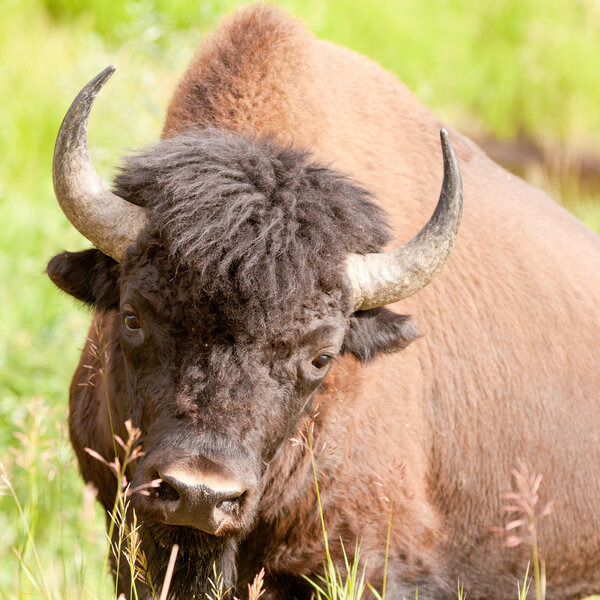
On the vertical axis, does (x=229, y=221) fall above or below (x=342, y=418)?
above

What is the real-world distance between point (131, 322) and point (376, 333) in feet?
3.54

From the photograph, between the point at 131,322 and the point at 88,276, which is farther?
the point at 88,276

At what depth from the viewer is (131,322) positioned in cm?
371

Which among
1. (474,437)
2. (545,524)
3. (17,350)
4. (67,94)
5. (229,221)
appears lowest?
(17,350)

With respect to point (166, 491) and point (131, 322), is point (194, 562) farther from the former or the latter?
point (131, 322)

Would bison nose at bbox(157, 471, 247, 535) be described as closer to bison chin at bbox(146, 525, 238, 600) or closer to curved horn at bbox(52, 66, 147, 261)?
bison chin at bbox(146, 525, 238, 600)

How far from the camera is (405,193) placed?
4859 mm

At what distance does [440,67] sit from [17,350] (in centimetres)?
1087

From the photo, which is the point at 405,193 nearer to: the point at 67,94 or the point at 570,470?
the point at 570,470

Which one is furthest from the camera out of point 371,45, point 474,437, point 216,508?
point 371,45

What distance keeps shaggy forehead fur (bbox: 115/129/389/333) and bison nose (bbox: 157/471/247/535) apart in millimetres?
611

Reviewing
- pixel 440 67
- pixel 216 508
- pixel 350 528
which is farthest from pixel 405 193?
pixel 440 67

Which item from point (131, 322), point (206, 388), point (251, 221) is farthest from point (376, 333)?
point (131, 322)

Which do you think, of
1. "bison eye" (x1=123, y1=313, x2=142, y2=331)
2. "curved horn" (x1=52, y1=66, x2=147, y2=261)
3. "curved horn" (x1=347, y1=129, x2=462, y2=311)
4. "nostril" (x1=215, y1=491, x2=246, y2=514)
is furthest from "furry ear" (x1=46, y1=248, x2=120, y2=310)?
"nostril" (x1=215, y1=491, x2=246, y2=514)
